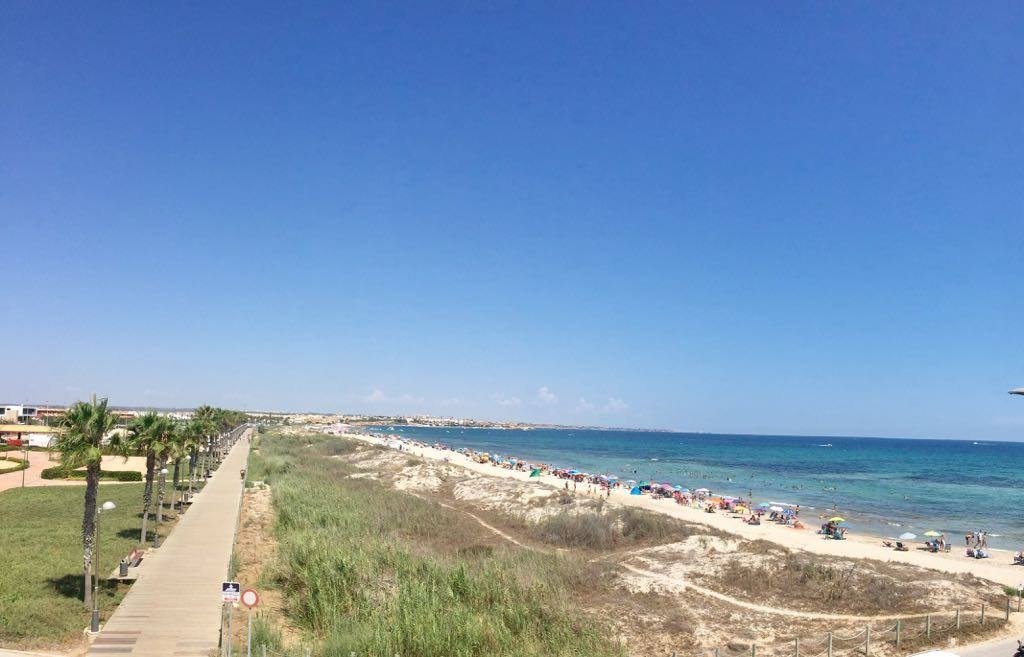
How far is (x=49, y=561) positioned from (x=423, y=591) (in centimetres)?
1548

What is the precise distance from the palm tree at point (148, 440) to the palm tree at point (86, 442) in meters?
7.75

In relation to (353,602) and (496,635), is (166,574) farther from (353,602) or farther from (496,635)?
(496,635)

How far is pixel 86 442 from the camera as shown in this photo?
20.7m

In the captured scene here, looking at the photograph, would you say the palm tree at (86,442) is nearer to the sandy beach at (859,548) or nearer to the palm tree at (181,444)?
the palm tree at (181,444)

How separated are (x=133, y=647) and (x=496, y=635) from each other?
891cm

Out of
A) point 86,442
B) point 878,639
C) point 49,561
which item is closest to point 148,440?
Result: point 49,561

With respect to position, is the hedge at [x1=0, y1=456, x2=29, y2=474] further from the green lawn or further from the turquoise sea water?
the turquoise sea water

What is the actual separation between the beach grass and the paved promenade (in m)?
2.35

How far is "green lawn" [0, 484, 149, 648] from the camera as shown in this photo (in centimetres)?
1753

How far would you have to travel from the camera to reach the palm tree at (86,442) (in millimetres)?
20422

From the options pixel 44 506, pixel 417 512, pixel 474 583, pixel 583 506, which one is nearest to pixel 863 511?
pixel 583 506

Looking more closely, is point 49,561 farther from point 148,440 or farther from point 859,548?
point 859,548

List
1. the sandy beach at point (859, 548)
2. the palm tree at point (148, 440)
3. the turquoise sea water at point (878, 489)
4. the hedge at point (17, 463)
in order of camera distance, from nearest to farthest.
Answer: the palm tree at point (148, 440)
the sandy beach at point (859, 548)
the turquoise sea water at point (878, 489)
the hedge at point (17, 463)


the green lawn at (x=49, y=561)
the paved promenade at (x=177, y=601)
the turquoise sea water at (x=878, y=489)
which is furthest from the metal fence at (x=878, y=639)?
the turquoise sea water at (x=878, y=489)
